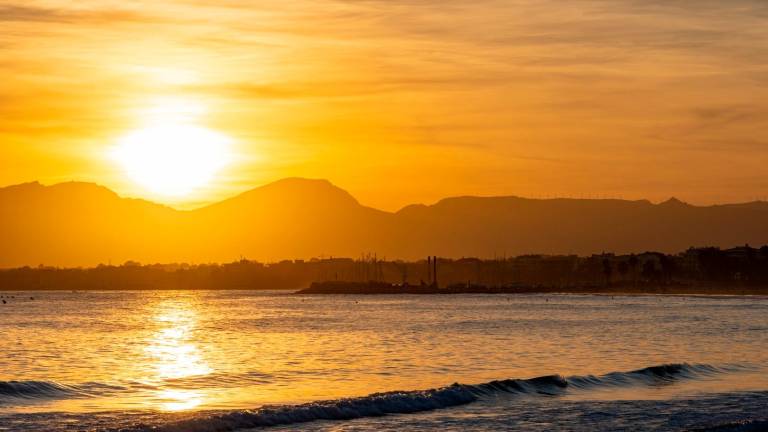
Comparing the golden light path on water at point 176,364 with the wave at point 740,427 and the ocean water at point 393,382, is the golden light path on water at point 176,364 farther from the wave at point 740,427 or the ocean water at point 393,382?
the wave at point 740,427

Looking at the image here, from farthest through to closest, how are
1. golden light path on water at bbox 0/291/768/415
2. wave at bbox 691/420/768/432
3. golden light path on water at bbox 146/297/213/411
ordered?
golden light path on water at bbox 0/291/768/415 < golden light path on water at bbox 146/297/213/411 < wave at bbox 691/420/768/432

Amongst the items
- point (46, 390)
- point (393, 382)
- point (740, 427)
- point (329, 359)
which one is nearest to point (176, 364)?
point (329, 359)

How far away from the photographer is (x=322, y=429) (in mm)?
40156

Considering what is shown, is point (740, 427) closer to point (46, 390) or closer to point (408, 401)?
point (408, 401)

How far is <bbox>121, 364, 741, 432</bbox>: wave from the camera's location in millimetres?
40844

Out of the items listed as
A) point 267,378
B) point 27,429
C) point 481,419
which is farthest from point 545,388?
point 27,429

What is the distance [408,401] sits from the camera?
4719 centimetres

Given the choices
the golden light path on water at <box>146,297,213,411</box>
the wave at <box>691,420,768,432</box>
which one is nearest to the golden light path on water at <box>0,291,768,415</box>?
the golden light path on water at <box>146,297,213,411</box>

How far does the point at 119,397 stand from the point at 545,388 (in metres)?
20.8

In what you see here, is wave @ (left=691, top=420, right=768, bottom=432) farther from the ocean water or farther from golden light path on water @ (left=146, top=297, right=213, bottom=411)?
golden light path on water @ (left=146, top=297, right=213, bottom=411)

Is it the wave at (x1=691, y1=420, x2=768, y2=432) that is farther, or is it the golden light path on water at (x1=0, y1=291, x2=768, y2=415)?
the golden light path on water at (x1=0, y1=291, x2=768, y2=415)

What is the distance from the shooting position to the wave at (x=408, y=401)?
4084cm

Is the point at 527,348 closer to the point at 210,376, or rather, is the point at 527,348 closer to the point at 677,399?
the point at 210,376

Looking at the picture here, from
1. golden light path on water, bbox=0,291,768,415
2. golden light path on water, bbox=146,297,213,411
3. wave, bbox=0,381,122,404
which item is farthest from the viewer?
golden light path on water, bbox=0,291,768,415
